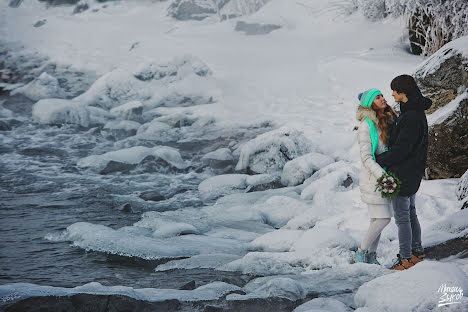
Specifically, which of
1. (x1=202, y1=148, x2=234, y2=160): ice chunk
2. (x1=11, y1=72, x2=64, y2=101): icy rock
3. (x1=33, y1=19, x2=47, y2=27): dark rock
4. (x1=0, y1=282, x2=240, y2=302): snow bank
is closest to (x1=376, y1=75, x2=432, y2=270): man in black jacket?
(x1=0, y1=282, x2=240, y2=302): snow bank

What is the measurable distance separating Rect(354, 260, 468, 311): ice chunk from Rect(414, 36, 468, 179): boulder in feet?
10.0

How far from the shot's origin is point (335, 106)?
453 inches

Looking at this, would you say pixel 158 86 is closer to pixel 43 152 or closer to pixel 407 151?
pixel 43 152

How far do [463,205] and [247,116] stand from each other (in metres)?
7.54

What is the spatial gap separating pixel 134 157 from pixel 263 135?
2639mm

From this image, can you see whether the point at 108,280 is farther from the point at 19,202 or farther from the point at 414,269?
the point at 19,202

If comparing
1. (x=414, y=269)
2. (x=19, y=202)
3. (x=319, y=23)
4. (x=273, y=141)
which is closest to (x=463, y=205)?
(x=414, y=269)

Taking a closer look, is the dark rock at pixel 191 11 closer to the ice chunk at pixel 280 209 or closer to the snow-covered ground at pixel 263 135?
the snow-covered ground at pixel 263 135

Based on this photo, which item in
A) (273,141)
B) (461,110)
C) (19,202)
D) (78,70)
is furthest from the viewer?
(78,70)

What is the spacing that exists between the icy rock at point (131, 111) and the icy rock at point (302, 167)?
20.5 ft

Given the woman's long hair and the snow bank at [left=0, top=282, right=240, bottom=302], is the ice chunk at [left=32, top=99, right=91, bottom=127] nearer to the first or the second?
the snow bank at [left=0, top=282, right=240, bottom=302]

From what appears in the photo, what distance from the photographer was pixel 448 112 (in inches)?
237
